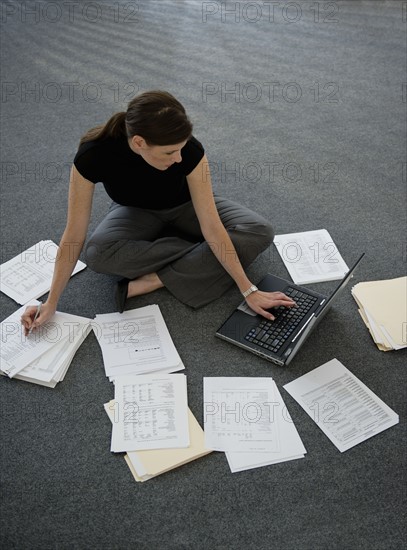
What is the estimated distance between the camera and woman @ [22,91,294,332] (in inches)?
65.5

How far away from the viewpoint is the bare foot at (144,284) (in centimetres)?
209

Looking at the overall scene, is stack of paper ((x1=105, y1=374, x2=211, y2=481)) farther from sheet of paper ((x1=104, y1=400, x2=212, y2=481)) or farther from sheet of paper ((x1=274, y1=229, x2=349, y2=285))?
sheet of paper ((x1=274, y1=229, x2=349, y2=285))

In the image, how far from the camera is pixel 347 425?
5.63 ft

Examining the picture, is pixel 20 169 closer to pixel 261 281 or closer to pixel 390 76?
pixel 261 281

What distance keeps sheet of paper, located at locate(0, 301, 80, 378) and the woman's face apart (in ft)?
2.18

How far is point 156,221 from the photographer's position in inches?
84.9

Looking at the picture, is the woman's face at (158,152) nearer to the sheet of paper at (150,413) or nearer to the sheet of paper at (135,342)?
the sheet of paper at (135,342)

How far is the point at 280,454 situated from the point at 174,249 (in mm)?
829

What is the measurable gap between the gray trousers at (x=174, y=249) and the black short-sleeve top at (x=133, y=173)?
67mm

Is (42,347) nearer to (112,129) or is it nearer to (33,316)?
(33,316)

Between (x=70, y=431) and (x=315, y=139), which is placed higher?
(x=315, y=139)

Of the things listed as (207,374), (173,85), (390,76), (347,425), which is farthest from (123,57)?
(347,425)

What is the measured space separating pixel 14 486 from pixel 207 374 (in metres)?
0.66

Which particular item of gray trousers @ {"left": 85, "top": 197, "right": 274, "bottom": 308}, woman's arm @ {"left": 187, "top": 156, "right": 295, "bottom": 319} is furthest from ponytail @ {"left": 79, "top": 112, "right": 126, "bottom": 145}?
gray trousers @ {"left": 85, "top": 197, "right": 274, "bottom": 308}
